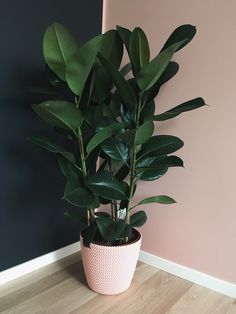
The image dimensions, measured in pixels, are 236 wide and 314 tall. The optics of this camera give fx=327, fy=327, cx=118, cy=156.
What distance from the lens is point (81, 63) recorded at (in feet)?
4.26

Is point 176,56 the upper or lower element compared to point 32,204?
upper

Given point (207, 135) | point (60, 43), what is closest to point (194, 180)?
point (207, 135)

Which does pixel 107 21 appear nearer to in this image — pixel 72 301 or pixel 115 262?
pixel 115 262

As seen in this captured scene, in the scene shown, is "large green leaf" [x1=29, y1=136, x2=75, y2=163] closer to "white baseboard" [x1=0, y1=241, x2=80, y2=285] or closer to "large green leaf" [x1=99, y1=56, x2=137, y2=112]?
"large green leaf" [x1=99, y1=56, x2=137, y2=112]

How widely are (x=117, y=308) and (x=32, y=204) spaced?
2.34ft

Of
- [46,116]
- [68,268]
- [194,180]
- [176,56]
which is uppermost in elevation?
[176,56]

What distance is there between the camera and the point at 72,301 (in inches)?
63.3

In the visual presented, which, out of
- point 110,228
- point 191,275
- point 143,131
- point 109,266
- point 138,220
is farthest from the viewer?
point 191,275

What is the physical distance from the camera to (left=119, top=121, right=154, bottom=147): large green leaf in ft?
4.51

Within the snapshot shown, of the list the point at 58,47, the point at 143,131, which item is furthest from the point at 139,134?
the point at 58,47

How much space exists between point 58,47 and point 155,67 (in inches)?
16.0

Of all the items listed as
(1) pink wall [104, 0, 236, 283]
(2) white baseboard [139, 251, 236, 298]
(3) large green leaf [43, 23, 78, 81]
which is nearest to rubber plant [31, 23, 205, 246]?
(3) large green leaf [43, 23, 78, 81]

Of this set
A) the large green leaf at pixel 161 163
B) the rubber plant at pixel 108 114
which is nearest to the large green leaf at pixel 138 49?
the rubber plant at pixel 108 114

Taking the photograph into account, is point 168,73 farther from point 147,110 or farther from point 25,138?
point 25,138
